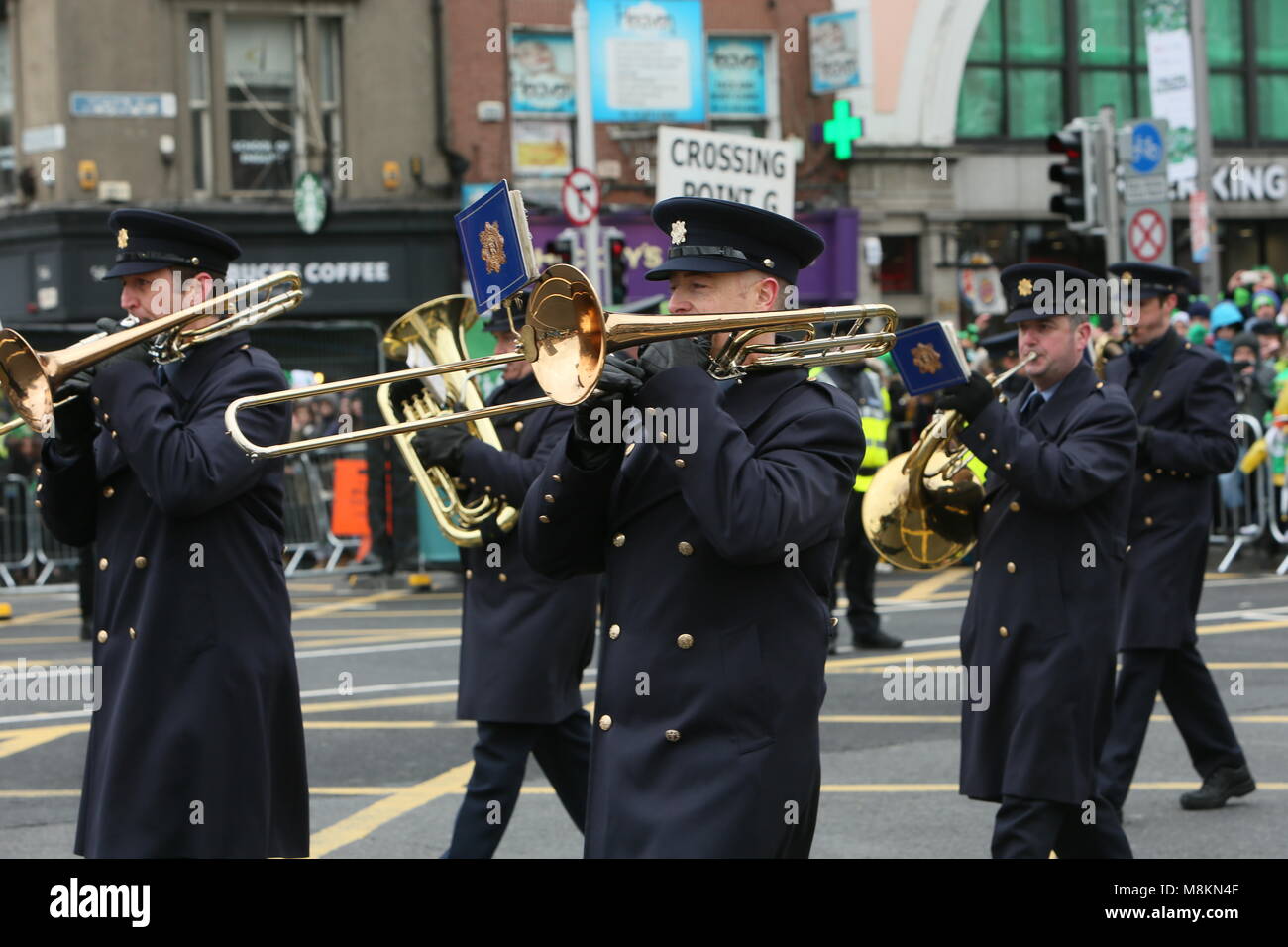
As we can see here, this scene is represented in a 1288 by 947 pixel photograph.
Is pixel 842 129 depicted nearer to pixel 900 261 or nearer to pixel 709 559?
pixel 900 261

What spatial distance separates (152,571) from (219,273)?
2.88 feet

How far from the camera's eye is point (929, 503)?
21.1 feet

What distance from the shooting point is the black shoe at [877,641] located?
12352 millimetres

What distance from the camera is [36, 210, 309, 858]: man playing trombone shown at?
481 centimetres

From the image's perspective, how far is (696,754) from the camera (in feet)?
13.0

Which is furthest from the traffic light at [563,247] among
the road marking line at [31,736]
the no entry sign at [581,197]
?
the road marking line at [31,736]

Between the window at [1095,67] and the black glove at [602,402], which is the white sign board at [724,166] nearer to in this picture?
the black glove at [602,402]

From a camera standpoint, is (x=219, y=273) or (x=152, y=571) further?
(x=219, y=273)

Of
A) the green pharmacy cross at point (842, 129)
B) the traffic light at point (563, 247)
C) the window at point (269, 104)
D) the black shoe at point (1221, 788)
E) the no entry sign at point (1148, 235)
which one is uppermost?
the window at point (269, 104)

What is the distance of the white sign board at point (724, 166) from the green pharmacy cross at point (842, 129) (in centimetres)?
621

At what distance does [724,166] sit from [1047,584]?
10.5 m

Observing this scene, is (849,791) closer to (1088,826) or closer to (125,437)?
(1088,826)

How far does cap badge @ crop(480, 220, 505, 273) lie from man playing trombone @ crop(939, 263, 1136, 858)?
5.84ft
